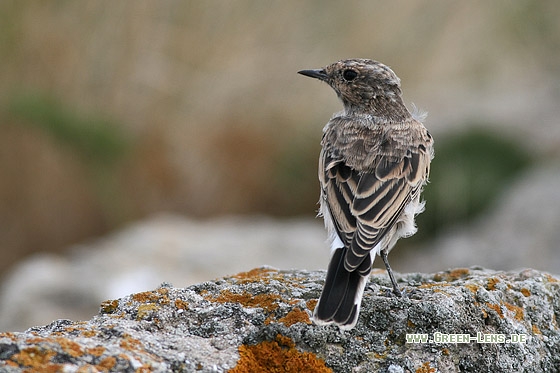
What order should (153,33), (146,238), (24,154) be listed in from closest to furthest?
(146,238) → (24,154) → (153,33)

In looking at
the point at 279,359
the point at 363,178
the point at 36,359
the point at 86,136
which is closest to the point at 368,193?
the point at 363,178

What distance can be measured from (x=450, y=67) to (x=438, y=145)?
1.43 metres

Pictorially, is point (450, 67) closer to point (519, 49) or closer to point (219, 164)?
point (519, 49)

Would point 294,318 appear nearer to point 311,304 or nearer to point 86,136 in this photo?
point 311,304

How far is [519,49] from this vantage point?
50.9 feet

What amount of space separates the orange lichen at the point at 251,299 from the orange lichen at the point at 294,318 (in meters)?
0.13

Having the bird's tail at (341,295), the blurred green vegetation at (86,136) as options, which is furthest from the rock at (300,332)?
the blurred green vegetation at (86,136)

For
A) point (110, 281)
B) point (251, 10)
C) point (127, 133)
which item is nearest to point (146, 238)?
point (110, 281)

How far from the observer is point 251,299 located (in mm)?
4664

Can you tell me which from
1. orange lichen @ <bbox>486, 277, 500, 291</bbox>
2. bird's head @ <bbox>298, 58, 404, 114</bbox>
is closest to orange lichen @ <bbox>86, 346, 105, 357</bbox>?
orange lichen @ <bbox>486, 277, 500, 291</bbox>

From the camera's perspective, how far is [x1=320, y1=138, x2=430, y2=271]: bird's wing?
495 cm

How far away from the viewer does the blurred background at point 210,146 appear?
1021 centimetres

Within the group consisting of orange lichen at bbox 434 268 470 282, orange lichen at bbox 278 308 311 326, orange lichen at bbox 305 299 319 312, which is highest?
orange lichen at bbox 434 268 470 282

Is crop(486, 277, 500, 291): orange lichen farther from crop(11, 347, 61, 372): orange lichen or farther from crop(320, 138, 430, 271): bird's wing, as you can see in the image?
crop(11, 347, 61, 372): orange lichen
